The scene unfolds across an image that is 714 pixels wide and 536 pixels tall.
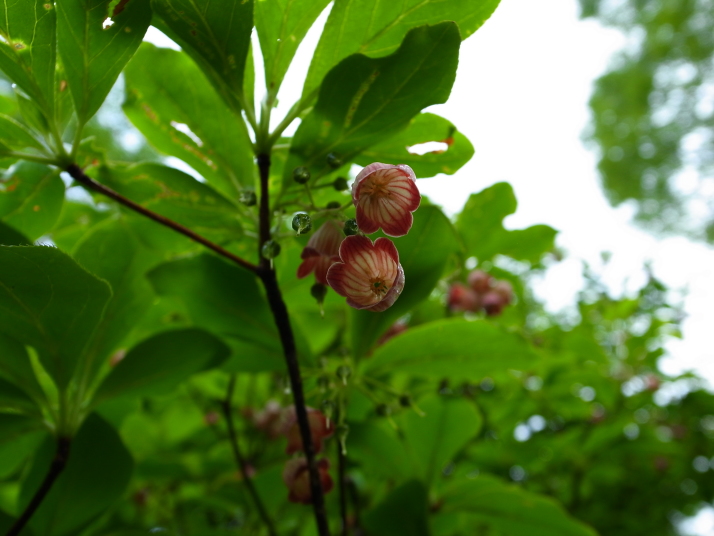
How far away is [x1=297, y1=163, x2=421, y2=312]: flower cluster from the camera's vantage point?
0.67 m

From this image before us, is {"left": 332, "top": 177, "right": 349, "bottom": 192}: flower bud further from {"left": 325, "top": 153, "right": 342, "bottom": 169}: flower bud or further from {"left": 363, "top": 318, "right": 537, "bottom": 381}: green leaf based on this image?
{"left": 363, "top": 318, "right": 537, "bottom": 381}: green leaf

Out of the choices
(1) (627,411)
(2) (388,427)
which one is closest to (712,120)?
(1) (627,411)

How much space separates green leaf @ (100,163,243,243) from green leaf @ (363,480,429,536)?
63 centimetres

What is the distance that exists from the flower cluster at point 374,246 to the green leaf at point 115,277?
1.78 feet

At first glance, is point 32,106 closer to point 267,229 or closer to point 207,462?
point 267,229

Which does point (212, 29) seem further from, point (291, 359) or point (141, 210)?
point (291, 359)

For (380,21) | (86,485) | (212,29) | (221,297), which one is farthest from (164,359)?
(380,21)

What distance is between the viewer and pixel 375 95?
0.78 meters

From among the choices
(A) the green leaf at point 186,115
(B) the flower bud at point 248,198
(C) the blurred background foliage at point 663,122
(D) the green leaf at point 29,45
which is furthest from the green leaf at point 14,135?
(C) the blurred background foliage at point 663,122

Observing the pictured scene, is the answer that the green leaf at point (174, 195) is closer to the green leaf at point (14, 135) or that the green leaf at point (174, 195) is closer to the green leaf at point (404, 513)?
the green leaf at point (14, 135)

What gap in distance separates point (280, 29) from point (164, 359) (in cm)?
61

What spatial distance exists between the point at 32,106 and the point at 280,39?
1.32 feet

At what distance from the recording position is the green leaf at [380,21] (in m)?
0.82

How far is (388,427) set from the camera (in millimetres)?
1321
